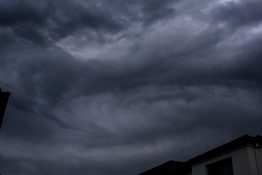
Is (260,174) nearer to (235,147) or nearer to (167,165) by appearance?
(235,147)

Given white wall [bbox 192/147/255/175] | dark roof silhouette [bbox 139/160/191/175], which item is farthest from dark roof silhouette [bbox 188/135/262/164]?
dark roof silhouette [bbox 139/160/191/175]

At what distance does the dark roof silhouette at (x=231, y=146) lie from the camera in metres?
20.0

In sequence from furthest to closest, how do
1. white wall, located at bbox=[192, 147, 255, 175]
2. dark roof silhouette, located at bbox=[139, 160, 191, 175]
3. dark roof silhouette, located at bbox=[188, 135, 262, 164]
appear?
1. dark roof silhouette, located at bbox=[139, 160, 191, 175]
2. dark roof silhouette, located at bbox=[188, 135, 262, 164]
3. white wall, located at bbox=[192, 147, 255, 175]

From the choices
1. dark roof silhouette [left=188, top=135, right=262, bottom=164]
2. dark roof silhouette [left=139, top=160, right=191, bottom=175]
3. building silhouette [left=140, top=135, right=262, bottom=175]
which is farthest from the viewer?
dark roof silhouette [left=139, top=160, right=191, bottom=175]

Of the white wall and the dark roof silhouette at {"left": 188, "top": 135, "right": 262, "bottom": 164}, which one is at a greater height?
the dark roof silhouette at {"left": 188, "top": 135, "right": 262, "bottom": 164}

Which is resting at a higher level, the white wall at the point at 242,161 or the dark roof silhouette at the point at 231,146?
the dark roof silhouette at the point at 231,146

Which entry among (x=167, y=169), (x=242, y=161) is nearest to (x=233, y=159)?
(x=242, y=161)

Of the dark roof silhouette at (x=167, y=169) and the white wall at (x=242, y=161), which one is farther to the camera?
the dark roof silhouette at (x=167, y=169)

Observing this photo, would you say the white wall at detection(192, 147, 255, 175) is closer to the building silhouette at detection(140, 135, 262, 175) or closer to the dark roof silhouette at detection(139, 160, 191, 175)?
the building silhouette at detection(140, 135, 262, 175)

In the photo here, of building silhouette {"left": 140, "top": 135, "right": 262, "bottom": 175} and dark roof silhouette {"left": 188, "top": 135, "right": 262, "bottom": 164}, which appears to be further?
dark roof silhouette {"left": 188, "top": 135, "right": 262, "bottom": 164}

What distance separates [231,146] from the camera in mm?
20812

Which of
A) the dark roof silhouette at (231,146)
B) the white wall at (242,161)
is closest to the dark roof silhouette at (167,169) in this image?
the dark roof silhouette at (231,146)

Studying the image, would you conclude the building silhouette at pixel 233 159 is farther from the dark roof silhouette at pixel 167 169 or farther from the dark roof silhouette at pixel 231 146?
the dark roof silhouette at pixel 167 169

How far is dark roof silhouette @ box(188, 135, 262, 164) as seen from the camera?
65.5ft
